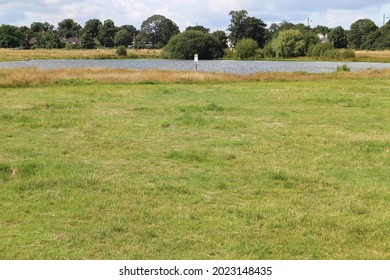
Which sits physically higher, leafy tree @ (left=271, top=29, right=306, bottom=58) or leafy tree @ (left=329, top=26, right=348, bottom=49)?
leafy tree @ (left=329, top=26, right=348, bottom=49)

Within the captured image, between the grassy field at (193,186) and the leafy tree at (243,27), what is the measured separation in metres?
125

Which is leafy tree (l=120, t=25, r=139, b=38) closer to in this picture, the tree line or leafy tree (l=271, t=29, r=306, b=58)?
the tree line

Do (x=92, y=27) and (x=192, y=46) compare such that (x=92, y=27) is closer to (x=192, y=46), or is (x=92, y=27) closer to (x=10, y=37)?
(x=10, y=37)

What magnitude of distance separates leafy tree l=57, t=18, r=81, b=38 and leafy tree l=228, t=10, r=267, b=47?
60055mm

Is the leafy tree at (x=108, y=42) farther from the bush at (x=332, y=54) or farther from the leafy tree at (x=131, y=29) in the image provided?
the bush at (x=332, y=54)

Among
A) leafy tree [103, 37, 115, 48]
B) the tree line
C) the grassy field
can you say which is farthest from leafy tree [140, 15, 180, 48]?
the grassy field

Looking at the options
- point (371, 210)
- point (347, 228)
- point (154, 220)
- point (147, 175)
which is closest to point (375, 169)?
point (371, 210)

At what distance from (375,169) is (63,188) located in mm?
5327

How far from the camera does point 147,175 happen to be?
304 inches

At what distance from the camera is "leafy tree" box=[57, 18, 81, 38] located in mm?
166375

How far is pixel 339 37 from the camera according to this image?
131 metres

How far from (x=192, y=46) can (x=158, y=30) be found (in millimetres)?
58425

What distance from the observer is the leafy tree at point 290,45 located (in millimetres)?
99812

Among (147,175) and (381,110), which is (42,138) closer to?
(147,175)
